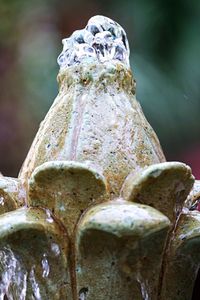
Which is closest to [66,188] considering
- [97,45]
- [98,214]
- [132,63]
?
[98,214]

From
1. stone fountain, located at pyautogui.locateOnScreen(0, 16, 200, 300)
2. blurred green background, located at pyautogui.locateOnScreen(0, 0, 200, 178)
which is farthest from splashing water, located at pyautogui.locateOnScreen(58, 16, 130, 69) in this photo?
blurred green background, located at pyautogui.locateOnScreen(0, 0, 200, 178)

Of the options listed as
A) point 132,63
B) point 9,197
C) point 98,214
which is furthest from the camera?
point 132,63

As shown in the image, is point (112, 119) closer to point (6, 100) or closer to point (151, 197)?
point (151, 197)

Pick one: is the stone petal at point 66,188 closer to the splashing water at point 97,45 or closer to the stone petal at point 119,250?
the stone petal at point 119,250

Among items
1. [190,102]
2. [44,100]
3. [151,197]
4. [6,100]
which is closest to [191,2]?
[190,102]

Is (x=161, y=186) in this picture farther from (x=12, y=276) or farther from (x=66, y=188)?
(x=12, y=276)

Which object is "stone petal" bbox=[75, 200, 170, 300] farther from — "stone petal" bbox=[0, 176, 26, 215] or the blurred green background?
the blurred green background

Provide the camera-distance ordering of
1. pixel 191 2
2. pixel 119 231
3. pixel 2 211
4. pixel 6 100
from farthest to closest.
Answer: pixel 6 100 < pixel 191 2 < pixel 2 211 < pixel 119 231
